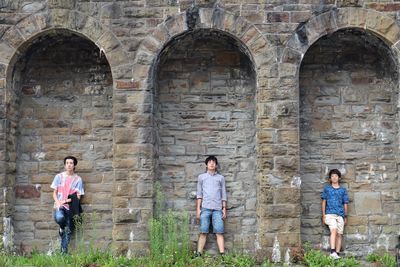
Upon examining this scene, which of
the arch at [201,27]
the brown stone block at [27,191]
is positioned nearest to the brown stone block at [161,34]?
the arch at [201,27]

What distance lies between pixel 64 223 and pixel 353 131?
476cm

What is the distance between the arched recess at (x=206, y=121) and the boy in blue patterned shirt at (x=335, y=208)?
1.11m

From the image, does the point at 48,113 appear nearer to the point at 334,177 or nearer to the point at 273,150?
the point at 273,150

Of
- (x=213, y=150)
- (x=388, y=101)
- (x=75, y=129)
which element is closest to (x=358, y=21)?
(x=388, y=101)

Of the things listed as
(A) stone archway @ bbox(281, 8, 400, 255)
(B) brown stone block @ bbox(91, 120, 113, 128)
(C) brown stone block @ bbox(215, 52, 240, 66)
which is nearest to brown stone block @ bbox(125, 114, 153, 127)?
(B) brown stone block @ bbox(91, 120, 113, 128)

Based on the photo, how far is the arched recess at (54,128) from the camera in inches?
360

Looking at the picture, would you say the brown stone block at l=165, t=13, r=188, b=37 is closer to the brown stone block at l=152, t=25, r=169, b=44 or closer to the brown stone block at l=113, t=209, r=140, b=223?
the brown stone block at l=152, t=25, r=169, b=44

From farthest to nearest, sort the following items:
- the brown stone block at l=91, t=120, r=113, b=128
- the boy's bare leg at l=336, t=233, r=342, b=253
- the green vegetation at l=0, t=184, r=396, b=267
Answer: the brown stone block at l=91, t=120, r=113, b=128
the boy's bare leg at l=336, t=233, r=342, b=253
the green vegetation at l=0, t=184, r=396, b=267

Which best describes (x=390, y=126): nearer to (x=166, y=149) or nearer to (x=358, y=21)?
(x=358, y=21)

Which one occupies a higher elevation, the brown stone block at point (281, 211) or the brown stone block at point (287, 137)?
the brown stone block at point (287, 137)

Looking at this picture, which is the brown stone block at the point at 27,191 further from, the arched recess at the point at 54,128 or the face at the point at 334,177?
the face at the point at 334,177

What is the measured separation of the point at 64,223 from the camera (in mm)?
8883

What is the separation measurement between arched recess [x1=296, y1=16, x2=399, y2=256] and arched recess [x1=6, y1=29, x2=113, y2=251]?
318 centimetres

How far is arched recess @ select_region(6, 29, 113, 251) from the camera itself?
360 inches
